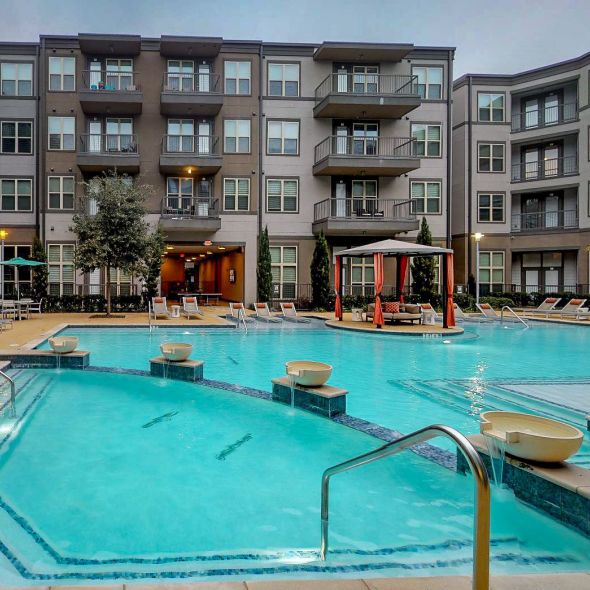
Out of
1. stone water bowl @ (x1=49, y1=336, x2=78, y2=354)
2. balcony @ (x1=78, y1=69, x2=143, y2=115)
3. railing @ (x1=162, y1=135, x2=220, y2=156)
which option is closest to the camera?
stone water bowl @ (x1=49, y1=336, x2=78, y2=354)

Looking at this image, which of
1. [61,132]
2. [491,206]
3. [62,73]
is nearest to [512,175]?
[491,206]

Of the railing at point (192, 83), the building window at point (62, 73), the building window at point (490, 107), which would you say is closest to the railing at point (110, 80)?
the building window at point (62, 73)

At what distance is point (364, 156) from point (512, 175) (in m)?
10.2

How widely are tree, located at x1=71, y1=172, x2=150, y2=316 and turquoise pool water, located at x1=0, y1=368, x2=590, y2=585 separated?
12618 millimetres

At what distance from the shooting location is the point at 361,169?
80.7 ft

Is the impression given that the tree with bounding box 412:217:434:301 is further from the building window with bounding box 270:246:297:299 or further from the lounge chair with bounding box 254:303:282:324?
the lounge chair with bounding box 254:303:282:324

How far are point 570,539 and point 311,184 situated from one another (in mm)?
23090

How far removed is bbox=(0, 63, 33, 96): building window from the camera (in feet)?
79.3

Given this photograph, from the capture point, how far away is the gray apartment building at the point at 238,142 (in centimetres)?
2394

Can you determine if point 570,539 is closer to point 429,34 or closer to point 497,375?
point 497,375

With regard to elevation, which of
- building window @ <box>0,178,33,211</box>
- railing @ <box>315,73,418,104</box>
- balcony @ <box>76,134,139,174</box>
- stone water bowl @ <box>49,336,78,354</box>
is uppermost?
railing @ <box>315,73,418,104</box>

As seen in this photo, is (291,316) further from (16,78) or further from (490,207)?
(16,78)

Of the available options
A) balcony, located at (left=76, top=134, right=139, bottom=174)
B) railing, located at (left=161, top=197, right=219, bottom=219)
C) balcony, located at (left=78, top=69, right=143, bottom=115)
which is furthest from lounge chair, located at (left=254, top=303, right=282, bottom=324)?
balcony, located at (left=78, top=69, right=143, bottom=115)

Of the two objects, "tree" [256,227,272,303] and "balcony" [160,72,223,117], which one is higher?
"balcony" [160,72,223,117]
